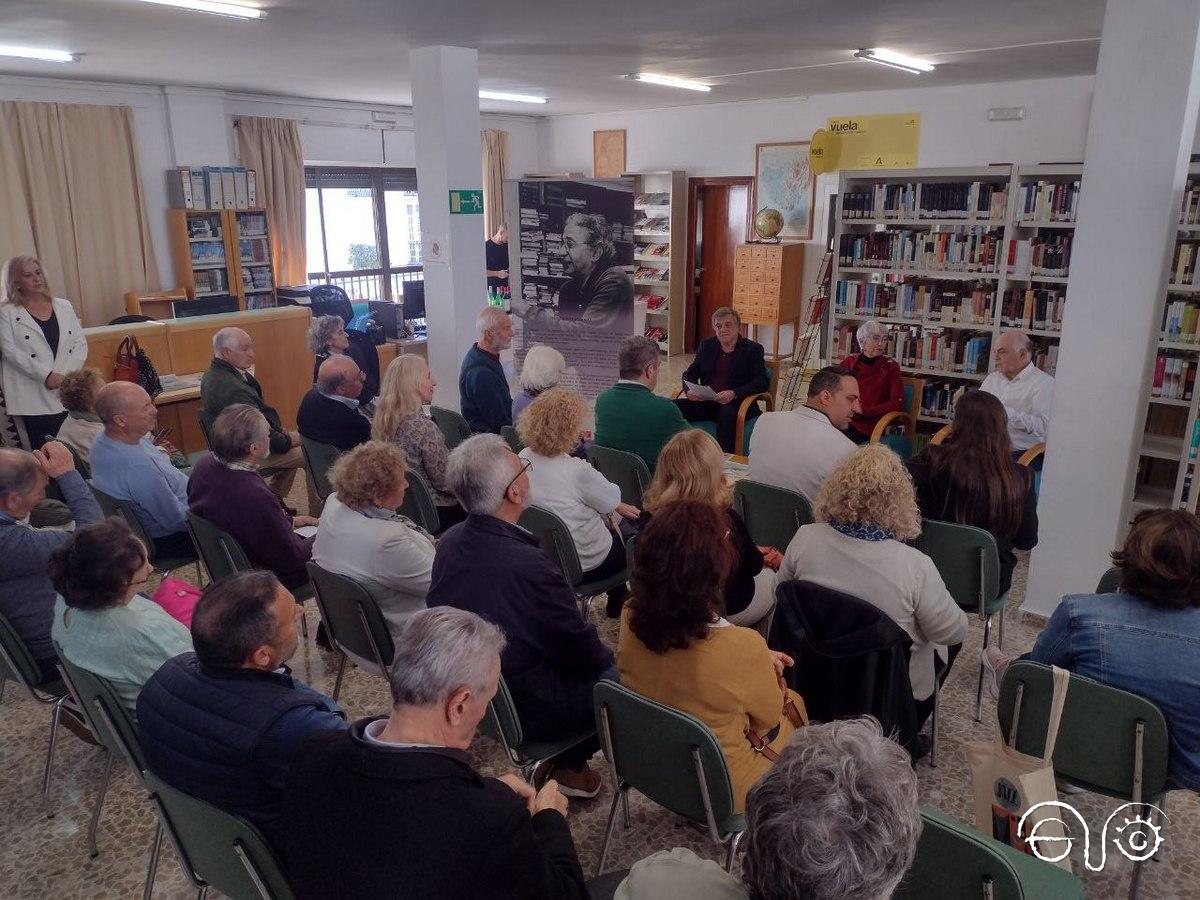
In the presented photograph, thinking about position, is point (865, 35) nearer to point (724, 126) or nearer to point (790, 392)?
point (790, 392)

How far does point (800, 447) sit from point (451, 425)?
7.48ft

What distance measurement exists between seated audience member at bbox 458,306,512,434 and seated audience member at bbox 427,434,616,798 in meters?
2.41

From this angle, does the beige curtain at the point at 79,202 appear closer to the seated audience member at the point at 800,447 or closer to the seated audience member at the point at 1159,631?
the seated audience member at the point at 800,447

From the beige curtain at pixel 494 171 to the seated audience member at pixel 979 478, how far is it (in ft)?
30.2

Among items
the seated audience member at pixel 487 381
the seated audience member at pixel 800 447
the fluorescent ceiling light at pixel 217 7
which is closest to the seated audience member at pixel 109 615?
the seated audience member at pixel 800 447

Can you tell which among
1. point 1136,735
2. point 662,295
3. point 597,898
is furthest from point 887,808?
point 662,295

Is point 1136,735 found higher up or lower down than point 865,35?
lower down

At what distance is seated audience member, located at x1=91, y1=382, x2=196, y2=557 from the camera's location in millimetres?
3539

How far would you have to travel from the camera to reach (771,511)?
3.52 meters

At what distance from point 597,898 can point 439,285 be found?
17.5ft

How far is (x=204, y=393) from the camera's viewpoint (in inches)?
188

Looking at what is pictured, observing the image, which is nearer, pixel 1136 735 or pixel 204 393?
pixel 1136 735

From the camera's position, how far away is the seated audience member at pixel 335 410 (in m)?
4.37

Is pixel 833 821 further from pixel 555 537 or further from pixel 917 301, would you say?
pixel 917 301
